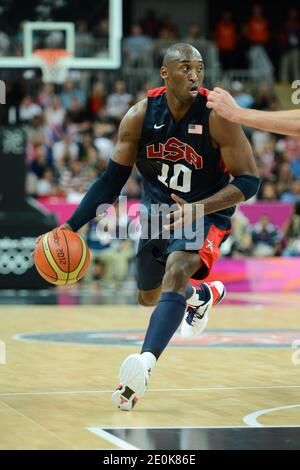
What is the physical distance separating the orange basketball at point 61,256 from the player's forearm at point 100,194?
0.16 meters

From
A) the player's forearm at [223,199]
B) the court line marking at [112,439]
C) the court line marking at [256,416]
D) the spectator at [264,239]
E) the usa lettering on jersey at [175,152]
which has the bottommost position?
the court line marking at [112,439]

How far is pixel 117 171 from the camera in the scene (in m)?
7.02

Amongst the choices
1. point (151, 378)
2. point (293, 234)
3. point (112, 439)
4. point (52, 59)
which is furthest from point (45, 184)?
point (112, 439)

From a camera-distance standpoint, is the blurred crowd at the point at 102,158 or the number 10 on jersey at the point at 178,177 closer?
the number 10 on jersey at the point at 178,177

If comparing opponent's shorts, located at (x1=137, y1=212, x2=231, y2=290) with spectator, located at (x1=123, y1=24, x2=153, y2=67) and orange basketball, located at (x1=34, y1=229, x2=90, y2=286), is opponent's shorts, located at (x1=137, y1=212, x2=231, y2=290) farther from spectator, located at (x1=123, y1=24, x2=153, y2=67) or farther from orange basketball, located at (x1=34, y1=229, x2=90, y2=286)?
spectator, located at (x1=123, y1=24, x2=153, y2=67)

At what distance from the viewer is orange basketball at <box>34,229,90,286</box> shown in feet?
22.2

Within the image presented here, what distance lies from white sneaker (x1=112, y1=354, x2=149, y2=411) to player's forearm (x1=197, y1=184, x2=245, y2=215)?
1.16 m

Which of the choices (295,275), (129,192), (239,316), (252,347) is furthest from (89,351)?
(129,192)

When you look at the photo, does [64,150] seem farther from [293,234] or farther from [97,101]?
[293,234]

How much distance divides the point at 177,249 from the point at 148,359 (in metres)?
0.86

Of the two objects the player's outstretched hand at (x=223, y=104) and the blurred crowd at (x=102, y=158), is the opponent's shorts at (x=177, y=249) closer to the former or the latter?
the player's outstretched hand at (x=223, y=104)

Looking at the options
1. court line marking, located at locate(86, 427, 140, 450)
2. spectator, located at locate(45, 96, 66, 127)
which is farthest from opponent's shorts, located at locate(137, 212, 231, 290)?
spectator, located at locate(45, 96, 66, 127)

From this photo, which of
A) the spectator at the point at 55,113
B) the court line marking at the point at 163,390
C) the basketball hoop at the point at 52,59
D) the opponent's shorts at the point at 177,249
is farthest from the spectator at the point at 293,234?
the court line marking at the point at 163,390

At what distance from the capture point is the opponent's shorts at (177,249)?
6.50 m
